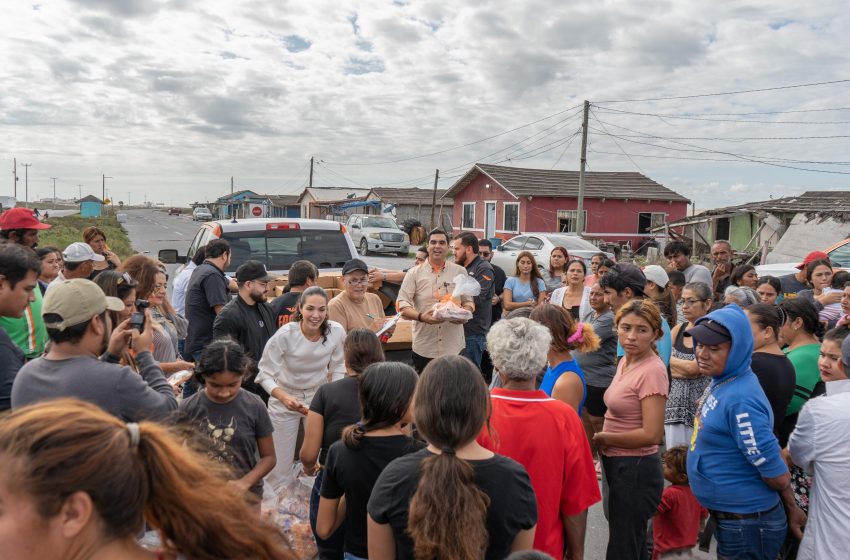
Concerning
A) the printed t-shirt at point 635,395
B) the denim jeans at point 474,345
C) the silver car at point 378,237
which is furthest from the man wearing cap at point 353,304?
the silver car at point 378,237

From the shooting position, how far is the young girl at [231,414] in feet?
11.0

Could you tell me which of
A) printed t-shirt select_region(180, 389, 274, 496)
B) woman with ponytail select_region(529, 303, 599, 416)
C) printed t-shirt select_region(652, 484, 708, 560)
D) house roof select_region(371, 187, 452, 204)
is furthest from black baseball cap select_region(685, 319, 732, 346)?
house roof select_region(371, 187, 452, 204)

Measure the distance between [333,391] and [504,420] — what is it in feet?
3.52

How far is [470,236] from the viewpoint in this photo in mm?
6645

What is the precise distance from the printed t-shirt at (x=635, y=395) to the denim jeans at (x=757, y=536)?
21.7 inches

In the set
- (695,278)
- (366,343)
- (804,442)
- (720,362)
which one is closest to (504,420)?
(366,343)

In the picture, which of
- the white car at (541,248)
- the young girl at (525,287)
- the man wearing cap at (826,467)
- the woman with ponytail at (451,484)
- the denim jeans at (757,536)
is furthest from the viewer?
the white car at (541,248)

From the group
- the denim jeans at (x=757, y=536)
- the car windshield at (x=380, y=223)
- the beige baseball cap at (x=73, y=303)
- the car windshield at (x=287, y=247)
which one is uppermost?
the car windshield at (x=380, y=223)

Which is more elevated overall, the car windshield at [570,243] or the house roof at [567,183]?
the house roof at [567,183]

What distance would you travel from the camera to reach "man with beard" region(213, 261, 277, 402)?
4.94 metres

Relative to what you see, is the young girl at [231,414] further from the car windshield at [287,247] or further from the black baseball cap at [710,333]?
the car windshield at [287,247]

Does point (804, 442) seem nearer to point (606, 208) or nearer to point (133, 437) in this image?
point (133, 437)

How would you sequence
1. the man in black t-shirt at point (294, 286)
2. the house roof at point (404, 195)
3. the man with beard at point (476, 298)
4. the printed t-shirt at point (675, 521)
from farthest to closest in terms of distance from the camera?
the house roof at point (404, 195), the man with beard at point (476, 298), the man in black t-shirt at point (294, 286), the printed t-shirt at point (675, 521)

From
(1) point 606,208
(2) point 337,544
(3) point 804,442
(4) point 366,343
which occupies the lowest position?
(2) point 337,544
